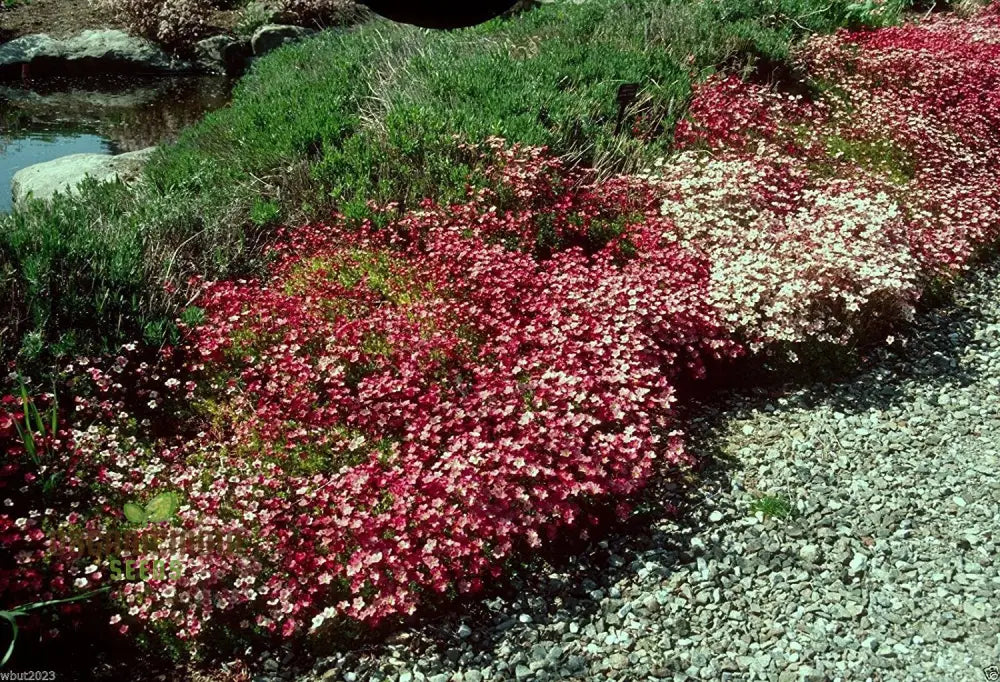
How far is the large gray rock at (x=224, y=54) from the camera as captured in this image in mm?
15445

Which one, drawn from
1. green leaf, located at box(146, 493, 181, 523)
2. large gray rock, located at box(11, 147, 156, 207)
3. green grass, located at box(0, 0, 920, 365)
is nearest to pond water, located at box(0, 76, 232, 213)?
large gray rock, located at box(11, 147, 156, 207)

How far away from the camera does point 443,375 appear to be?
16.2ft

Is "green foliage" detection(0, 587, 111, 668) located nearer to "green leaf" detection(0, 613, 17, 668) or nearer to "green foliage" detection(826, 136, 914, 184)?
"green leaf" detection(0, 613, 17, 668)

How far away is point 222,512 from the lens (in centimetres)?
411

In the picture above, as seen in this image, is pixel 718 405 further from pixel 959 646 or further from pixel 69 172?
pixel 69 172

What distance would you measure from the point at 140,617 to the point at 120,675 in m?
0.27

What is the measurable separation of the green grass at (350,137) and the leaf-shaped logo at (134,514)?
3.57 feet

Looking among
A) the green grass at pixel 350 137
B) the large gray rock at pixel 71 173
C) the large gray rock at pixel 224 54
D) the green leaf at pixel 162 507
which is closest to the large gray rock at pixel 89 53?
the large gray rock at pixel 224 54

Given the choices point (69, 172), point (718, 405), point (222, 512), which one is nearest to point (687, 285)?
point (718, 405)

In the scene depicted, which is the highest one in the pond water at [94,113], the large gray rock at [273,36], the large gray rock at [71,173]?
the large gray rock at [71,173]

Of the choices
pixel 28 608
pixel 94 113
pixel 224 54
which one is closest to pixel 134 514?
pixel 28 608

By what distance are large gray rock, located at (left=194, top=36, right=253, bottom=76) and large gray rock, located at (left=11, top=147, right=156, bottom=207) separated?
23.6 ft

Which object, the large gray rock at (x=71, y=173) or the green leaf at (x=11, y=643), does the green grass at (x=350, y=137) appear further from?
the green leaf at (x=11, y=643)

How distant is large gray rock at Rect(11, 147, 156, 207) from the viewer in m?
8.24
